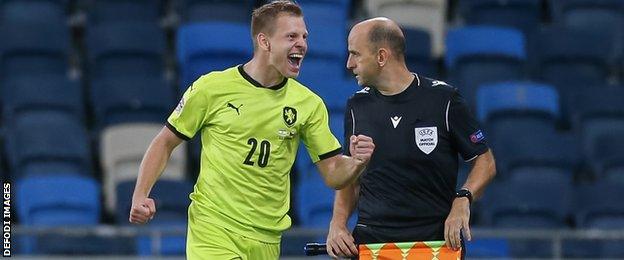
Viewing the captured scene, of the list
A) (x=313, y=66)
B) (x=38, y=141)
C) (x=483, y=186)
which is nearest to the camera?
(x=483, y=186)

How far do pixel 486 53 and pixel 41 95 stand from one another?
396 centimetres

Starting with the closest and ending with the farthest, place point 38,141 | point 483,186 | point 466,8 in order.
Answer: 1. point 483,186
2. point 38,141
3. point 466,8

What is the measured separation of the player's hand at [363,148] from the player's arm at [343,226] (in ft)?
1.51

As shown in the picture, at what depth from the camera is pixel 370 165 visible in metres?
7.17

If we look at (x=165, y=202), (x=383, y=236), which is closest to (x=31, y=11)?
(x=165, y=202)

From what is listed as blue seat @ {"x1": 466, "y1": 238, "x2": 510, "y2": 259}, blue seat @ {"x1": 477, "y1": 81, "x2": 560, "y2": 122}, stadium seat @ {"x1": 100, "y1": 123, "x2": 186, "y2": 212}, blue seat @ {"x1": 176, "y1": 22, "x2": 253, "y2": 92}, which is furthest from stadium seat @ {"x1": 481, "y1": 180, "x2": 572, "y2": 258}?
blue seat @ {"x1": 176, "y1": 22, "x2": 253, "y2": 92}

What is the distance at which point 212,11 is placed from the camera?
14.4 meters

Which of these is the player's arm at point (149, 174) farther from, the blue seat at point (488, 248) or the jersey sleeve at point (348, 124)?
the blue seat at point (488, 248)

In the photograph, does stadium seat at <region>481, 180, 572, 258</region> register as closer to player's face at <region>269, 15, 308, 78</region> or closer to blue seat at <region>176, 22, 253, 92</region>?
blue seat at <region>176, 22, 253, 92</region>

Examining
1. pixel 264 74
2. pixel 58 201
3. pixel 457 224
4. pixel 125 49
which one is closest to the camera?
pixel 457 224

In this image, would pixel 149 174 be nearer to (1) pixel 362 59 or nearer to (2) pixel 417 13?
(1) pixel 362 59

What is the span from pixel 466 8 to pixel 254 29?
310 inches

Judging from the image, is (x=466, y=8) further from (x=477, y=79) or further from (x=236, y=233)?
(x=236, y=233)

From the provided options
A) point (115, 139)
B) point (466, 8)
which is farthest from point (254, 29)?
point (466, 8)
